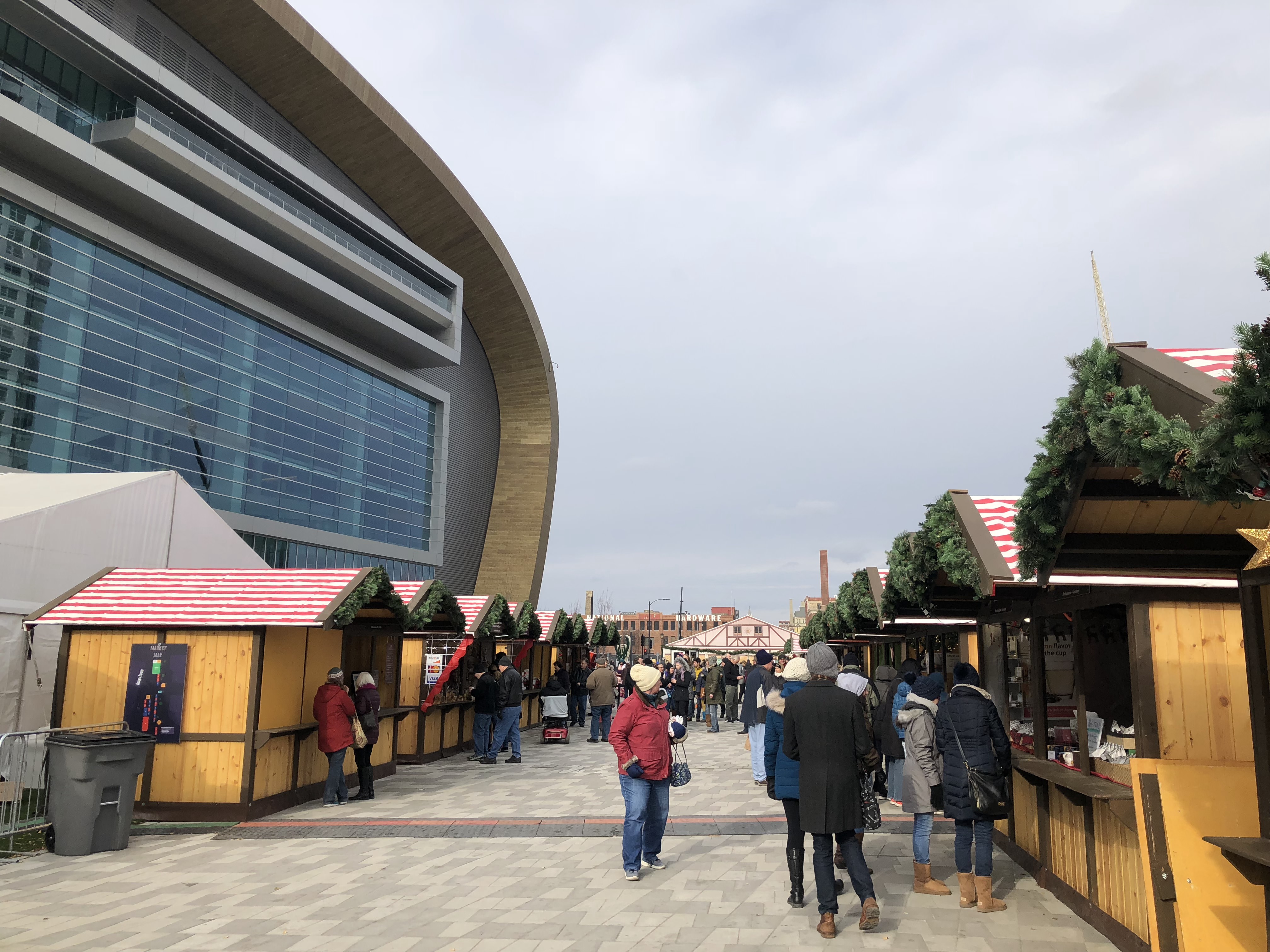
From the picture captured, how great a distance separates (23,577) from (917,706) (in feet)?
36.9

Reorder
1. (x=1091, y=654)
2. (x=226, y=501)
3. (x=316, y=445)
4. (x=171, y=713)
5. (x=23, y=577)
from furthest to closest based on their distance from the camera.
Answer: (x=316, y=445) < (x=226, y=501) < (x=23, y=577) < (x=171, y=713) < (x=1091, y=654)

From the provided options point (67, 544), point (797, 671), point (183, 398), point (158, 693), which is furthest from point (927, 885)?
point (183, 398)

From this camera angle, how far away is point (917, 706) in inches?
261

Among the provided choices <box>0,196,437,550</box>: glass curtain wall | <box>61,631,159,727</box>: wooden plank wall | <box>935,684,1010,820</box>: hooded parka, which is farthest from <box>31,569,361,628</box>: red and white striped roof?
<box>0,196,437,550</box>: glass curtain wall

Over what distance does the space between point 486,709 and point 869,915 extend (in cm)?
1076

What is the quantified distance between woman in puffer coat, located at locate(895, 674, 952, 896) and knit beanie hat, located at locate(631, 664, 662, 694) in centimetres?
188

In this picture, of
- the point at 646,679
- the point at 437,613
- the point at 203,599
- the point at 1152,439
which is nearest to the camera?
the point at 1152,439

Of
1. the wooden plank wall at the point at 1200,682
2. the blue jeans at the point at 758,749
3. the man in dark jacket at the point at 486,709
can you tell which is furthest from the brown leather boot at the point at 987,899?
the man in dark jacket at the point at 486,709

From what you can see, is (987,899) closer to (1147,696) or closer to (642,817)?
(1147,696)

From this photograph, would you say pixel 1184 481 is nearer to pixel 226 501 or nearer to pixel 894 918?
pixel 894 918

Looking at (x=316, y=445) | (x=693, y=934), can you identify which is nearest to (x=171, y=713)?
(x=693, y=934)

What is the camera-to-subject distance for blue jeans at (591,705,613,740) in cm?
1895

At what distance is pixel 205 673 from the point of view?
32.8 ft

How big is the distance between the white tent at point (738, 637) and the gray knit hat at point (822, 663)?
24.0 m
